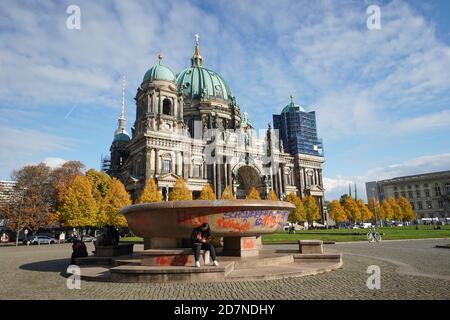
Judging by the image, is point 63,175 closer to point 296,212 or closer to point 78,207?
point 78,207

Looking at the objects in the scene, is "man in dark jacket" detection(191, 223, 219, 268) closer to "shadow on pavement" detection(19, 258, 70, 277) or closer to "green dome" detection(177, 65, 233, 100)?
"shadow on pavement" detection(19, 258, 70, 277)

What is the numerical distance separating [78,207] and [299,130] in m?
64.0

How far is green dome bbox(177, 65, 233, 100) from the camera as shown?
77250 mm

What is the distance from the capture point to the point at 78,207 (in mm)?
47438

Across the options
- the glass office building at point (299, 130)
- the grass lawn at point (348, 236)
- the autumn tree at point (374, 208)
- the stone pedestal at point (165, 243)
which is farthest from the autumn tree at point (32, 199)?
the autumn tree at point (374, 208)

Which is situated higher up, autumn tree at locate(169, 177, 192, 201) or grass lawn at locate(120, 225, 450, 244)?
autumn tree at locate(169, 177, 192, 201)

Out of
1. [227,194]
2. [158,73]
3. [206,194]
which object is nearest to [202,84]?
[158,73]

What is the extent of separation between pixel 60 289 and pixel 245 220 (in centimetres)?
618

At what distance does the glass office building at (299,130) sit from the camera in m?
90.4

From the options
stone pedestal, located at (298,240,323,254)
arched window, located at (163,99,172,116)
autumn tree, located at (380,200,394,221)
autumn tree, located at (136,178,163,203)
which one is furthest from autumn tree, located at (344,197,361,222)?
stone pedestal, located at (298,240,323,254)

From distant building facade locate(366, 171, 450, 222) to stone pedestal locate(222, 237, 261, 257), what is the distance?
95.7 m

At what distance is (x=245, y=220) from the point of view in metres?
11.6

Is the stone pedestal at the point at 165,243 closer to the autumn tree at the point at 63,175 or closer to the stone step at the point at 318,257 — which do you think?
the stone step at the point at 318,257
